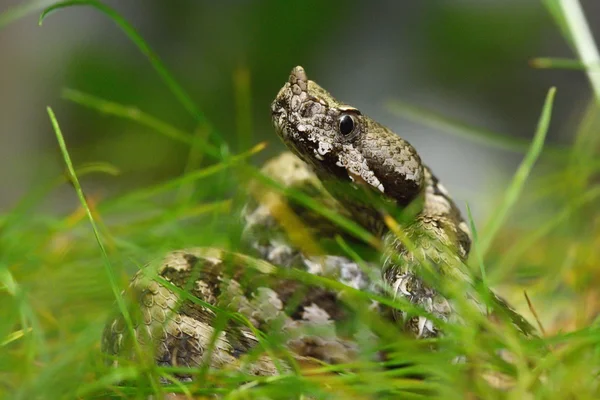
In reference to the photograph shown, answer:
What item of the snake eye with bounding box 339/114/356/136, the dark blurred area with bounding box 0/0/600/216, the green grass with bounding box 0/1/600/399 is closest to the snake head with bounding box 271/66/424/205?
the snake eye with bounding box 339/114/356/136

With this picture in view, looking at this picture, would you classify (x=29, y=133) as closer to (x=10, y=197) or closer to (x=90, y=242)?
(x=10, y=197)

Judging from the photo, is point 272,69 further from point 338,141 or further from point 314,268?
point 338,141

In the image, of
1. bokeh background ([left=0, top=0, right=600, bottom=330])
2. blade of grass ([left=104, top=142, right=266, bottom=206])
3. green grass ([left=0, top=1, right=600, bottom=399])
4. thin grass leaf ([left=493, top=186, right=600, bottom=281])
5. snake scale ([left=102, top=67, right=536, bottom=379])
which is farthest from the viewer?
bokeh background ([left=0, top=0, right=600, bottom=330])

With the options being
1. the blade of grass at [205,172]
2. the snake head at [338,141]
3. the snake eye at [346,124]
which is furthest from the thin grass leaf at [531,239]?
the blade of grass at [205,172]

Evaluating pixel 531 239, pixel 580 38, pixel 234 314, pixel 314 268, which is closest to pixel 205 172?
pixel 314 268

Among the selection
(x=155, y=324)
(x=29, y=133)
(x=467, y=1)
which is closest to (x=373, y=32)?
(x=467, y=1)

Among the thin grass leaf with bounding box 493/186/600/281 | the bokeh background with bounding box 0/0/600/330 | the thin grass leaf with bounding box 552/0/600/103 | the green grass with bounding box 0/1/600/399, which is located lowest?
the green grass with bounding box 0/1/600/399

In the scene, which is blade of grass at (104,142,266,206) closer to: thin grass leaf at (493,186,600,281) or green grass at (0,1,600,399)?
green grass at (0,1,600,399)
